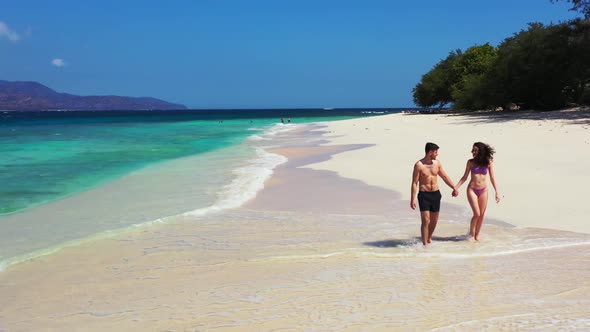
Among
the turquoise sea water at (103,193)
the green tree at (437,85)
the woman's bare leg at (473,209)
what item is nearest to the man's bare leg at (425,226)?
the woman's bare leg at (473,209)

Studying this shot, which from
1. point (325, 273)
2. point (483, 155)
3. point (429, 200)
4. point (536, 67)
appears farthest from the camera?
point (536, 67)

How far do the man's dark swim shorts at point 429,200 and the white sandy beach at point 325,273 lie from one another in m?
0.51

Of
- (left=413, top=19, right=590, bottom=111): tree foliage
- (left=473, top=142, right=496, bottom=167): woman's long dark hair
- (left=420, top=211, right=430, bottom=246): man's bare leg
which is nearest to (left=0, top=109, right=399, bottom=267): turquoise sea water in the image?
(left=420, top=211, right=430, bottom=246): man's bare leg

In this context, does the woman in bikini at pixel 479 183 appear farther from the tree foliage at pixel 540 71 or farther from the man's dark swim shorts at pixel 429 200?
the tree foliage at pixel 540 71

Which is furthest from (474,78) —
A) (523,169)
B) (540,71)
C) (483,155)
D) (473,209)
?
(473,209)

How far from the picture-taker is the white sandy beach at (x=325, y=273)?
4.38 m

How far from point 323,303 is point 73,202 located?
8571 millimetres

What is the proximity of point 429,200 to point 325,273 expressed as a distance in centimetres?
181

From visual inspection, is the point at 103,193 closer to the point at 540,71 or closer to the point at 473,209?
the point at 473,209

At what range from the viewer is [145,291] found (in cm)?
527

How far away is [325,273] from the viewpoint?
555cm

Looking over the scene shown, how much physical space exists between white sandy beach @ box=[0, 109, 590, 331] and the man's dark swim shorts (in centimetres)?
51

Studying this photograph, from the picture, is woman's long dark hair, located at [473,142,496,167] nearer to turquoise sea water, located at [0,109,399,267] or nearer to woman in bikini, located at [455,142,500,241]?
woman in bikini, located at [455,142,500,241]

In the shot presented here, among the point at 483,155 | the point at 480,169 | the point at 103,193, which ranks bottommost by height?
the point at 103,193
